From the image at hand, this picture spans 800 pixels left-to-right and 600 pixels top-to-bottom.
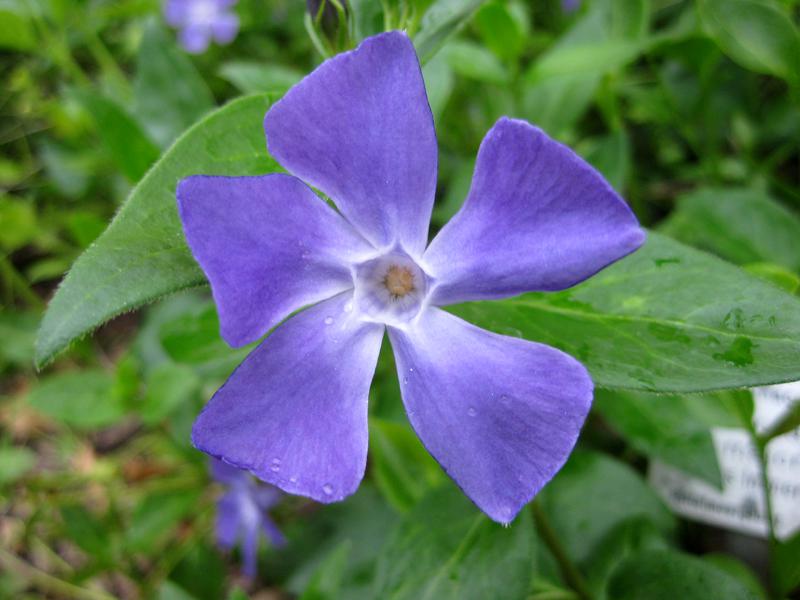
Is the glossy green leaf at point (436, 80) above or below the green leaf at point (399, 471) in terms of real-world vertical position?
above

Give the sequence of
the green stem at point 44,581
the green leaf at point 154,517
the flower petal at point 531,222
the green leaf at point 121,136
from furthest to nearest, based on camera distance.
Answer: the green stem at point 44,581
the green leaf at point 154,517
the green leaf at point 121,136
the flower petal at point 531,222

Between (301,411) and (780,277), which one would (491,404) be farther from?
(780,277)

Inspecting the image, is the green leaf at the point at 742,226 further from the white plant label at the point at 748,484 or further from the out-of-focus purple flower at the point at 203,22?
the out-of-focus purple flower at the point at 203,22

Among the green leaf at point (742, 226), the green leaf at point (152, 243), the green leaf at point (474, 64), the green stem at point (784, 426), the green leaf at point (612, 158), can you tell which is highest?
the green leaf at point (152, 243)

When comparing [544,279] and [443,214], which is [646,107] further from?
[544,279]

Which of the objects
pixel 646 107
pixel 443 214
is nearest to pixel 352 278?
pixel 443 214

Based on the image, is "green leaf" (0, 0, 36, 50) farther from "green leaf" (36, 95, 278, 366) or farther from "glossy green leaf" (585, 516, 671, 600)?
"glossy green leaf" (585, 516, 671, 600)

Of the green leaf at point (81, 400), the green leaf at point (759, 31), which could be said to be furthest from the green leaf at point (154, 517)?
the green leaf at point (759, 31)
